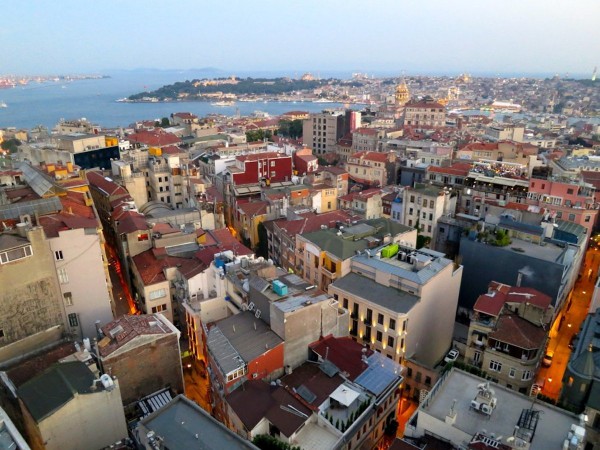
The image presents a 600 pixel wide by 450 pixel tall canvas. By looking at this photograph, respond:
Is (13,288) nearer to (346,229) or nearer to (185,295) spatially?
(185,295)

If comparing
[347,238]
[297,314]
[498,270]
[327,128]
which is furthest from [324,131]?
[297,314]

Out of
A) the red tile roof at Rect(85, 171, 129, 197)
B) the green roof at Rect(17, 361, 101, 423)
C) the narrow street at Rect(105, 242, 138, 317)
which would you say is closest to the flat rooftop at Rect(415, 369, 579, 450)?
the green roof at Rect(17, 361, 101, 423)

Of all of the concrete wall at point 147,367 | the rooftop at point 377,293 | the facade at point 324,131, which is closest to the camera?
the concrete wall at point 147,367

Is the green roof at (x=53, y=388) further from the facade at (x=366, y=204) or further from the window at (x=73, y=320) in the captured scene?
the facade at (x=366, y=204)

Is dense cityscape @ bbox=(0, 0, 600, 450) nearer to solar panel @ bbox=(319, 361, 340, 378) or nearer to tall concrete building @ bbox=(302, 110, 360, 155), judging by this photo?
solar panel @ bbox=(319, 361, 340, 378)

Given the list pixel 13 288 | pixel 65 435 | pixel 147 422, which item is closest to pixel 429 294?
pixel 147 422

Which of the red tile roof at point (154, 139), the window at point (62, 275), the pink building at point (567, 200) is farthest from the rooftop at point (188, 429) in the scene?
the red tile roof at point (154, 139)
